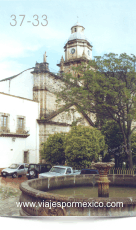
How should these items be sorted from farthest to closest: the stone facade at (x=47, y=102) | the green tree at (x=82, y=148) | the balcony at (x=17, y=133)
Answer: the stone facade at (x=47, y=102), the balcony at (x=17, y=133), the green tree at (x=82, y=148)

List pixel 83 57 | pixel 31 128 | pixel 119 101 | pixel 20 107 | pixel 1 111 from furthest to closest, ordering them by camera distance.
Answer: pixel 83 57 < pixel 31 128 < pixel 20 107 < pixel 1 111 < pixel 119 101

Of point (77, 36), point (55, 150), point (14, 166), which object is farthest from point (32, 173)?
point (77, 36)

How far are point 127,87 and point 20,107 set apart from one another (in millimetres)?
12692

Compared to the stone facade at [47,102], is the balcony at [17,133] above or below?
below

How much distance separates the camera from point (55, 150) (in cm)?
2180

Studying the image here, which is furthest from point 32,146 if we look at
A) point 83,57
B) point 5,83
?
point 83,57

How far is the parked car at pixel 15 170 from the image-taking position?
69.1 feet

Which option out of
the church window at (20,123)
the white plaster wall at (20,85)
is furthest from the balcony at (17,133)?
the white plaster wall at (20,85)

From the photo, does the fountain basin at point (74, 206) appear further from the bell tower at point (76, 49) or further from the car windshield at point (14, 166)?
the bell tower at point (76, 49)

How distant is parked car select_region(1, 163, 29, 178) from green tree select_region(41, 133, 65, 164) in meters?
2.31

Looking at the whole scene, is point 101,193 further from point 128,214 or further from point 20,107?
point 20,107

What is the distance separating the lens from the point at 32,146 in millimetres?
27781

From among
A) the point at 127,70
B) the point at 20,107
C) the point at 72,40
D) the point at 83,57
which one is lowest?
the point at 20,107

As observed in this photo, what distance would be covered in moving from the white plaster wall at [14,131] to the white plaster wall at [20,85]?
200 centimetres
